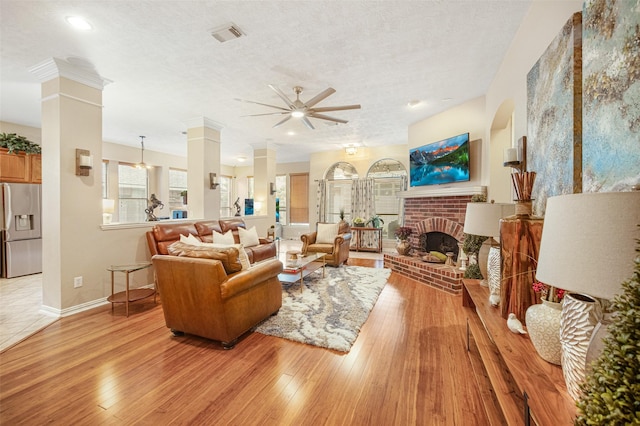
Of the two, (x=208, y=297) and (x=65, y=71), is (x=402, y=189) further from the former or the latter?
(x=65, y=71)

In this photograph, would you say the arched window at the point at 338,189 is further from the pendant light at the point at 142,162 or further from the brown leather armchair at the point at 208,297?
the brown leather armchair at the point at 208,297

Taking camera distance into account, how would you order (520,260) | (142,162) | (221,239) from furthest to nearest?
1. (142,162)
2. (221,239)
3. (520,260)

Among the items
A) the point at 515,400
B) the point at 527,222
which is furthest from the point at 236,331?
the point at 527,222

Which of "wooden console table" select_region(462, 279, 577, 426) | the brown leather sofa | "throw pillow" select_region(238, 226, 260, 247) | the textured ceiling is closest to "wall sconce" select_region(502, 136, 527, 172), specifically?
the textured ceiling

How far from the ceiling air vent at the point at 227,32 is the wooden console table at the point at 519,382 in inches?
123

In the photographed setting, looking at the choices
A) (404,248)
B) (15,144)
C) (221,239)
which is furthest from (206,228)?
(404,248)

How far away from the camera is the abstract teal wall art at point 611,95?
39.7 inches

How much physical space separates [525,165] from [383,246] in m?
5.53

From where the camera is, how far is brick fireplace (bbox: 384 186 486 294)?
3.99m

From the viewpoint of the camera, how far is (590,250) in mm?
725

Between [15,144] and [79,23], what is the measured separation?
378 cm

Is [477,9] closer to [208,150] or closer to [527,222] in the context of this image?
[527,222]

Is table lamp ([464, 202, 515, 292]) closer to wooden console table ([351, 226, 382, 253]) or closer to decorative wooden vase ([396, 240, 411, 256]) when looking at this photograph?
decorative wooden vase ([396, 240, 411, 256])

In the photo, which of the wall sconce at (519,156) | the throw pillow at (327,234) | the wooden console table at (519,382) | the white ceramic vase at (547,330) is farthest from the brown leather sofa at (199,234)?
the white ceramic vase at (547,330)
